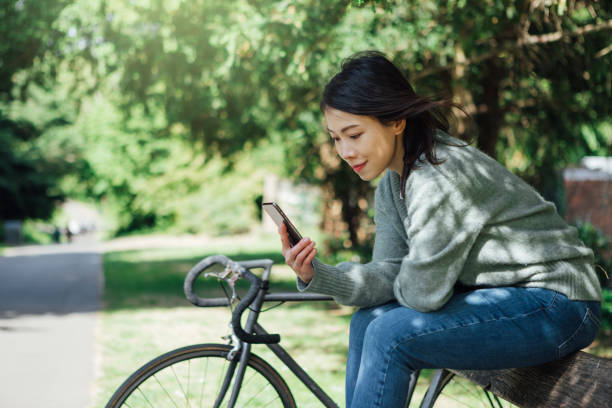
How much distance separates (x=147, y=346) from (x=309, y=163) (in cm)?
→ 410

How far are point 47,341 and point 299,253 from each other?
219 inches

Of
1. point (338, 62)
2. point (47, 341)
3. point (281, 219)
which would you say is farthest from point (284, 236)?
point (47, 341)

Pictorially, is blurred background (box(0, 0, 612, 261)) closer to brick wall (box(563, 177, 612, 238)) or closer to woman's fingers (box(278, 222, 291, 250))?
brick wall (box(563, 177, 612, 238))

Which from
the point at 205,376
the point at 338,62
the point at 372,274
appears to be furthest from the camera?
the point at 338,62

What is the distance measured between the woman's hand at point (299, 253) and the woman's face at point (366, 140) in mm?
346

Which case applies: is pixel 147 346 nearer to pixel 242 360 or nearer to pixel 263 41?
pixel 263 41

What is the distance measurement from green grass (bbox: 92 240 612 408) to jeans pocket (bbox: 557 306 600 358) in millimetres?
1712

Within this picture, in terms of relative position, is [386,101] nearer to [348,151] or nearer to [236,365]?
[348,151]

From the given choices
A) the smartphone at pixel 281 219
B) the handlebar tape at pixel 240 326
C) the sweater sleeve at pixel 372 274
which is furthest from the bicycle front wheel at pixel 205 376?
the smartphone at pixel 281 219

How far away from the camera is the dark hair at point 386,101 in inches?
85.2

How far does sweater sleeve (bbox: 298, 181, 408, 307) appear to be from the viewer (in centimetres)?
224

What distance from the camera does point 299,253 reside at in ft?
7.00

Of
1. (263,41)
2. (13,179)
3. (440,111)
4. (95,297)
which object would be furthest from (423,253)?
(13,179)

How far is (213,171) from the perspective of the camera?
33.4m
